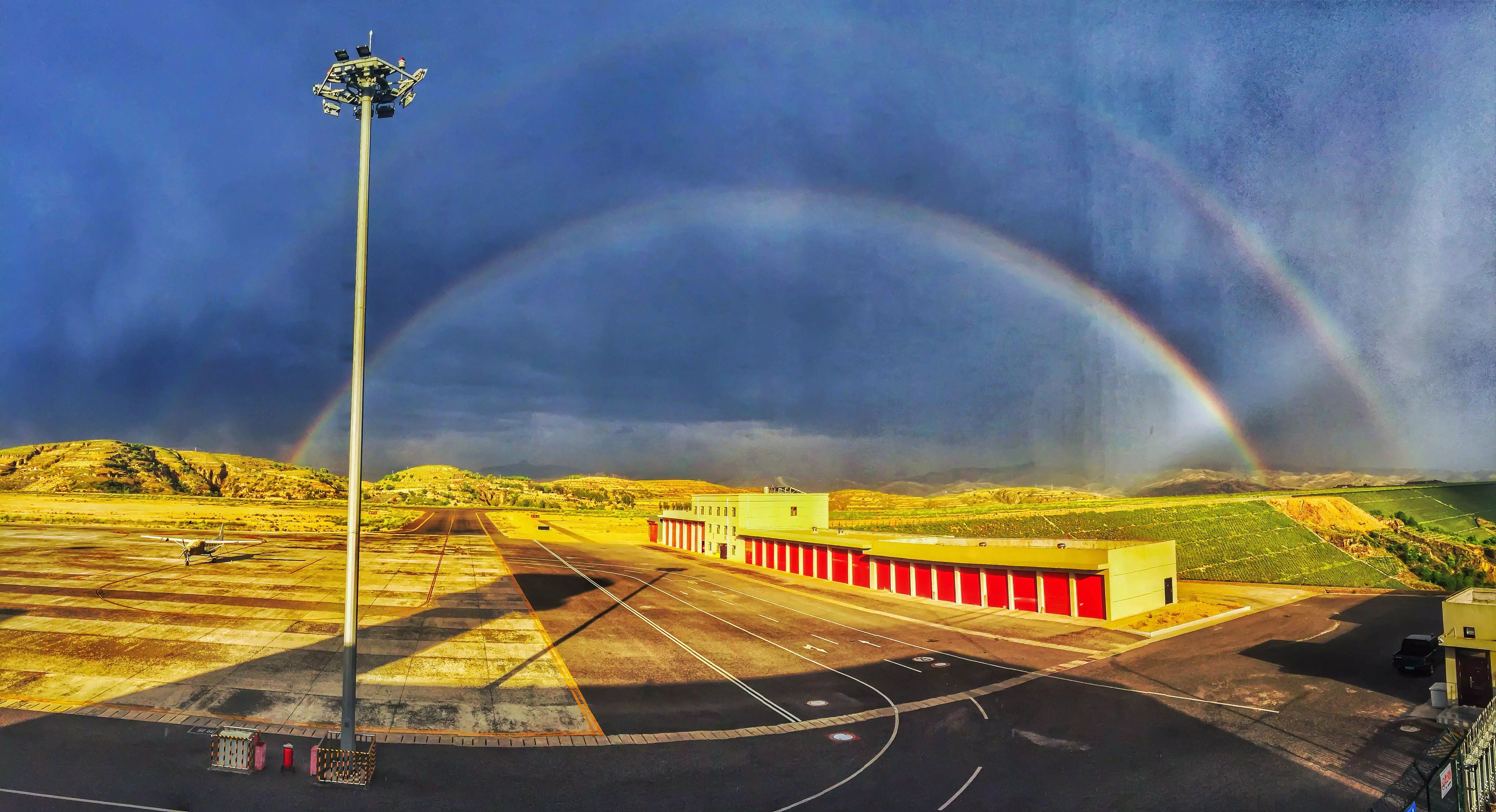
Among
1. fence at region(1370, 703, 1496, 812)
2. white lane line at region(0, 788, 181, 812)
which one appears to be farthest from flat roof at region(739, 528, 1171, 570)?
white lane line at region(0, 788, 181, 812)

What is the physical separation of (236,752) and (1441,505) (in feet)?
667

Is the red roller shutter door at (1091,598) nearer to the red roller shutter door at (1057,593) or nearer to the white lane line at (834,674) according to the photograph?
the red roller shutter door at (1057,593)

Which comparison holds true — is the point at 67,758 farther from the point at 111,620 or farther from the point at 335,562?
the point at 335,562

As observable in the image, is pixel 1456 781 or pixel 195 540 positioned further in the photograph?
pixel 195 540

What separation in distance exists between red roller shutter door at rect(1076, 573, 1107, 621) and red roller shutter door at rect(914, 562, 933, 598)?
12.7 m

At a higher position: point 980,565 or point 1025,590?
point 980,565

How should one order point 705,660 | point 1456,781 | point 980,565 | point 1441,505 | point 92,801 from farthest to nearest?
point 1441,505, point 980,565, point 705,660, point 1456,781, point 92,801

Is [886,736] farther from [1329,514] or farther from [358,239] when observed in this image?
[1329,514]

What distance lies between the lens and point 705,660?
36094 millimetres

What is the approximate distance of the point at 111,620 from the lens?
37.9 meters

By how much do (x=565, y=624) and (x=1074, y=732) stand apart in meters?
30.9

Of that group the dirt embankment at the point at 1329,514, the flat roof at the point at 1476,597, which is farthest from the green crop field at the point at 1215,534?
the flat roof at the point at 1476,597

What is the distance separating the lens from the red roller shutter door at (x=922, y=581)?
199 feet

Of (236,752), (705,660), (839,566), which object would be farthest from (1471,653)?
(236,752)
